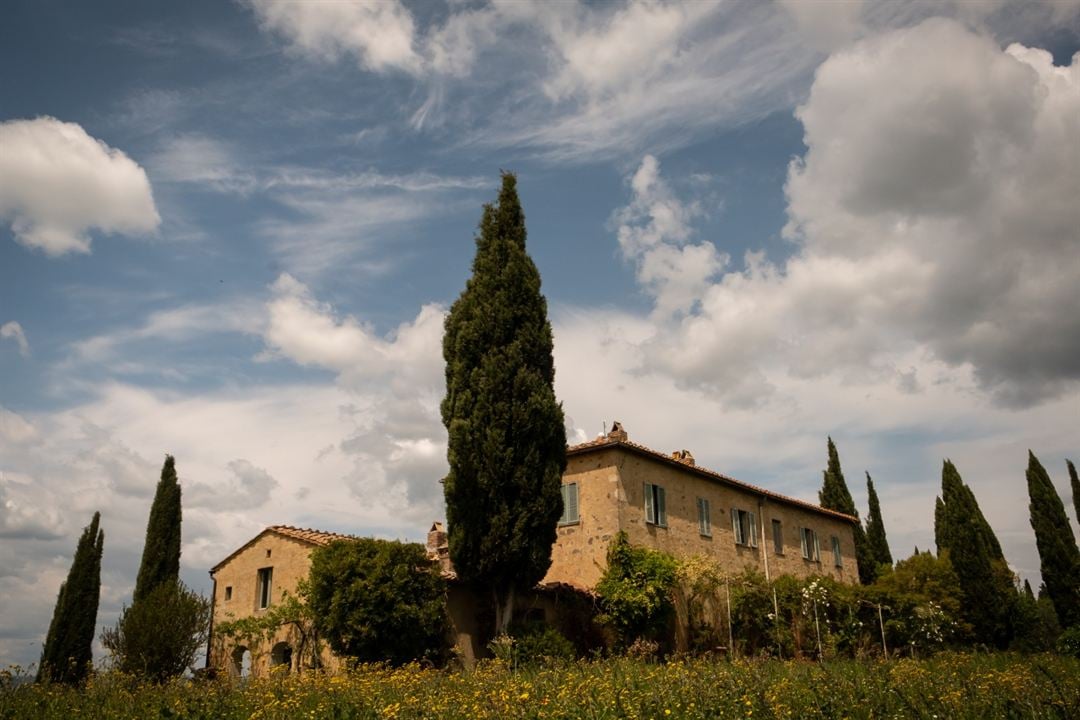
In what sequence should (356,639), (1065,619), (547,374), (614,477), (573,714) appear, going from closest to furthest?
(573,714), (356,639), (547,374), (614,477), (1065,619)

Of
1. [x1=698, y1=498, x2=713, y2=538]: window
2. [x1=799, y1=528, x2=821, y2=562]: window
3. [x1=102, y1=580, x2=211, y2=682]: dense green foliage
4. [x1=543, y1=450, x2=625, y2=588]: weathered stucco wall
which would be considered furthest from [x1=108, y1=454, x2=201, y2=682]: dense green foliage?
[x1=799, y1=528, x2=821, y2=562]: window

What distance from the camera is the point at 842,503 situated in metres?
41.2

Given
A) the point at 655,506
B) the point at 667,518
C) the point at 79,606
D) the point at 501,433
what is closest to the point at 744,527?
the point at 667,518

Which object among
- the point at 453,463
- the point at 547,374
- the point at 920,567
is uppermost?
the point at 547,374

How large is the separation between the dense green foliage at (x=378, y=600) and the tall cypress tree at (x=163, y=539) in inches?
604

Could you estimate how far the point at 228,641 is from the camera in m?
23.9

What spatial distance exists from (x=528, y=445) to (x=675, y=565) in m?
6.03

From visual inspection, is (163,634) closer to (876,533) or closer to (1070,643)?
(1070,643)

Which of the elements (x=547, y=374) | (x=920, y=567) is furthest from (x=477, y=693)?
(x=920, y=567)

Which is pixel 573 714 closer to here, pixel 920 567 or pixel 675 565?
pixel 675 565

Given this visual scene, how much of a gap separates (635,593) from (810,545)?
1398cm

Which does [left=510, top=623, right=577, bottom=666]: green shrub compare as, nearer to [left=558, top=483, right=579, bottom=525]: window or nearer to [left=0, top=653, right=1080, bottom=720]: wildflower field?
[left=558, top=483, right=579, bottom=525]: window

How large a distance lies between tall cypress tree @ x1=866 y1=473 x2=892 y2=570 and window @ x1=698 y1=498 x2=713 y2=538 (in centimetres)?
1843

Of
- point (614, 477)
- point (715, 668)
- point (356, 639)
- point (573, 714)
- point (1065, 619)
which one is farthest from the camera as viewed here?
point (1065, 619)
